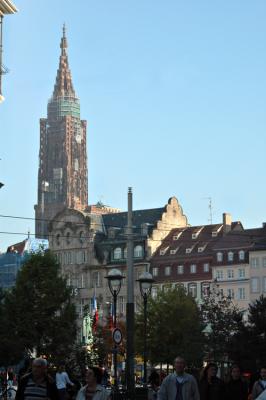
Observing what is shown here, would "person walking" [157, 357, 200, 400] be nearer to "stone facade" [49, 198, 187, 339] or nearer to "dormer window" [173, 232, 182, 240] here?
"stone facade" [49, 198, 187, 339]

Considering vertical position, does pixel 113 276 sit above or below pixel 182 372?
above

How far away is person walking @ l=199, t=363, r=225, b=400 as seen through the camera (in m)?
18.3

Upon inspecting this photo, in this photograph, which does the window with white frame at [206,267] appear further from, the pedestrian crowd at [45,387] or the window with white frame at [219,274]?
the pedestrian crowd at [45,387]

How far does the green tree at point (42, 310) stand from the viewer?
240ft

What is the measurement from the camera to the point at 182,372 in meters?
16.2

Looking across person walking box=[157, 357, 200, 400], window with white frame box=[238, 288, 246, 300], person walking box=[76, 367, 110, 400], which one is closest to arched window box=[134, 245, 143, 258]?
window with white frame box=[238, 288, 246, 300]

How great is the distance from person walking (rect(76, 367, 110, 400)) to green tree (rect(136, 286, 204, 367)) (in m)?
74.1

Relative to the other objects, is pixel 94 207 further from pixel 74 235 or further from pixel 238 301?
pixel 238 301

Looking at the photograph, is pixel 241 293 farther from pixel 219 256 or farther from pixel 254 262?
pixel 219 256

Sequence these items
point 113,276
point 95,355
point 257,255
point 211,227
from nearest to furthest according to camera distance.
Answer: point 113,276
point 95,355
point 257,255
point 211,227

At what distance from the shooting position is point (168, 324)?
90.8m

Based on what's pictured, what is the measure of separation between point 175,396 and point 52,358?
56850 mm

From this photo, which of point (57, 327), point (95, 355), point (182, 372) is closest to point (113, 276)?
point (182, 372)

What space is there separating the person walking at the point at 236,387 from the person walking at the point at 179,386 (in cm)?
241
